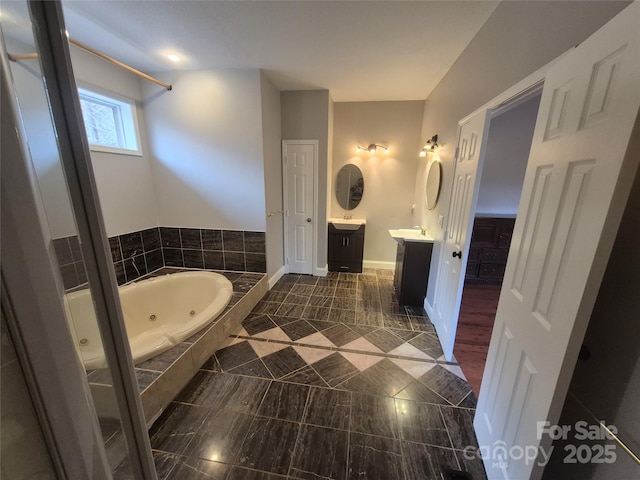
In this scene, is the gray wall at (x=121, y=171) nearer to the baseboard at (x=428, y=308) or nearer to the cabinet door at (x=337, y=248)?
the cabinet door at (x=337, y=248)

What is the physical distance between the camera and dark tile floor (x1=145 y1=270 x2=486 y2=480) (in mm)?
1379

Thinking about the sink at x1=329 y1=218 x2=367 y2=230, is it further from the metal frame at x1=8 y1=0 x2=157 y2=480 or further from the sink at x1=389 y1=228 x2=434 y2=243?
the metal frame at x1=8 y1=0 x2=157 y2=480

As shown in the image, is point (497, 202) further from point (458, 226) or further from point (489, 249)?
point (458, 226)

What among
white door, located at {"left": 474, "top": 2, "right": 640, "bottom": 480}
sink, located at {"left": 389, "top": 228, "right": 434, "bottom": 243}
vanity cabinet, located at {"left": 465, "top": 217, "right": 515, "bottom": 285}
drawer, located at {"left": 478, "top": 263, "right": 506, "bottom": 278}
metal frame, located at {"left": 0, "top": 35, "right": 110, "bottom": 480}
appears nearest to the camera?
metal frame, located at {"left": 0, "top": 35, "right": 110, "bottom": 480}

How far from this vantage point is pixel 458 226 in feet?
6.93

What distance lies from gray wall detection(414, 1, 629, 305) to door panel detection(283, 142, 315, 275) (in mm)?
1733

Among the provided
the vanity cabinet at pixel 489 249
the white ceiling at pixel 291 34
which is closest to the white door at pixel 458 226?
the white ceiling at pixel 291 34

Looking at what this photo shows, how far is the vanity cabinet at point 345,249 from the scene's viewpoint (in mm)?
3971

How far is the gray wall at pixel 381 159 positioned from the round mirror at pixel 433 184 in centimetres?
80

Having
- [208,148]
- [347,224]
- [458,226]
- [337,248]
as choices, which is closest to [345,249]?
[337,248]

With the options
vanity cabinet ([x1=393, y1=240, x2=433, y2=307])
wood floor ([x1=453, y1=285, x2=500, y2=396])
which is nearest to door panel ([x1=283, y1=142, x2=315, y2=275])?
vanity cabinet ([x1=393, y1=240, x2=433, y2=307])

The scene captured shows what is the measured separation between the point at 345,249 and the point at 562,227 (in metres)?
3.19

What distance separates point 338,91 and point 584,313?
357 cm

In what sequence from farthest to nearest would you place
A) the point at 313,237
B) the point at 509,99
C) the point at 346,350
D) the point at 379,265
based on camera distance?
the point at 379,265, the point at 313,237, the point at 346,350, the point at 509,99
